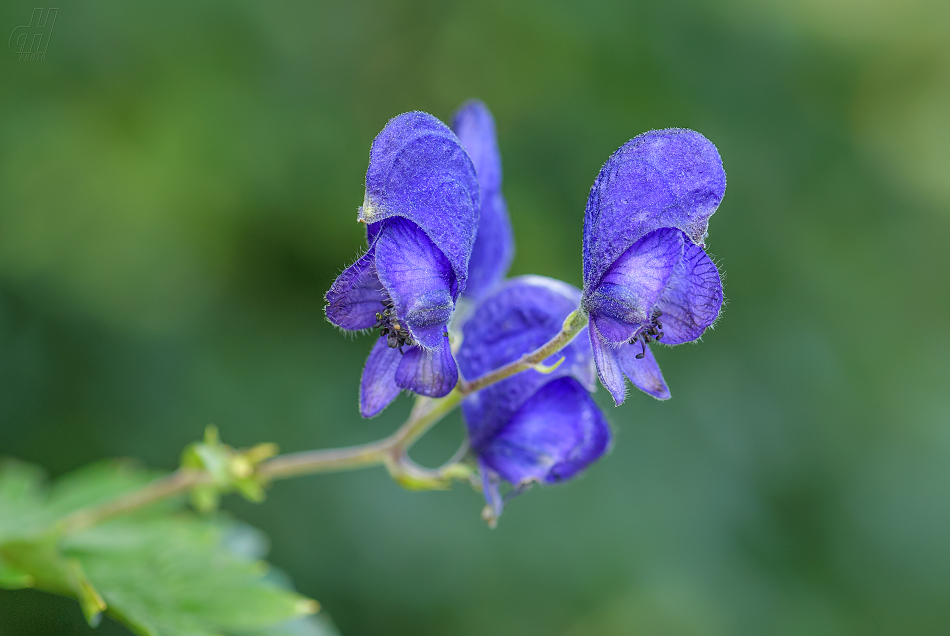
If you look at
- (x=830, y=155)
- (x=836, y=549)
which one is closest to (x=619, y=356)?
(x=836, y=549)

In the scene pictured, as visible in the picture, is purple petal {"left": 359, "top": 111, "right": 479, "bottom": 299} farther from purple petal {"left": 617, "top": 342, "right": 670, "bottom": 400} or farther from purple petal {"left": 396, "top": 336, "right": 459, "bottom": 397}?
purple petal {"left": 617, "top": 342, "right": 670, "bottom": 400}

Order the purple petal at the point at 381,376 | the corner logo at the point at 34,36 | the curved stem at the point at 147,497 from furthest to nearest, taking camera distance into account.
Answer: the corner logo at the point at 34,36, the curved stem at the point at 147,497, the purple petal at the point at 381,376

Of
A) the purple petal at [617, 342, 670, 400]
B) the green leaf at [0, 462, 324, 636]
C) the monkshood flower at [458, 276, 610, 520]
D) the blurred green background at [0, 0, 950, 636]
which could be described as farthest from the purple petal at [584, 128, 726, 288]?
the blurred green background at [0, 0, 950, 636]

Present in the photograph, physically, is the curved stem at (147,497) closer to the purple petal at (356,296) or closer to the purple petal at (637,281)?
the purple petal at (356,296)

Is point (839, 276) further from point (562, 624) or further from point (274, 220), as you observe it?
point (274, 220)

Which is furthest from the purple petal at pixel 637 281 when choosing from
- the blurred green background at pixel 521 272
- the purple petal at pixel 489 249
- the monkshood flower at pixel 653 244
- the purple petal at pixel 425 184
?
the blurred green background at pixel 521 272

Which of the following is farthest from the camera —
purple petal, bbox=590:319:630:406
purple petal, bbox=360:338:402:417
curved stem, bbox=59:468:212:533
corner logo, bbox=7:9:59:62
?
corner logo, bbox=7:9:59:62
